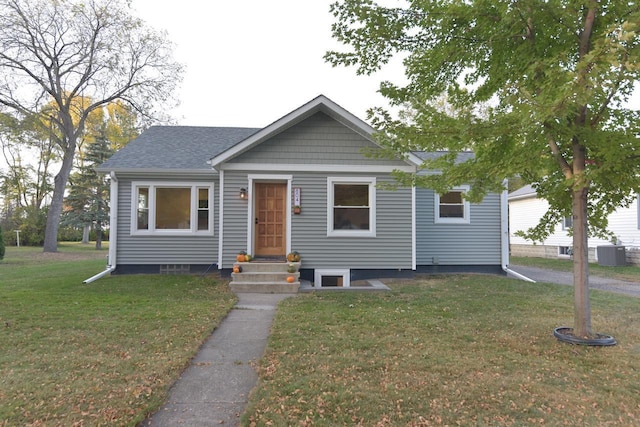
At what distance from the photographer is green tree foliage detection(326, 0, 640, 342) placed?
3.94m

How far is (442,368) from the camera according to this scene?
147 inches

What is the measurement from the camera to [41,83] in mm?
20297

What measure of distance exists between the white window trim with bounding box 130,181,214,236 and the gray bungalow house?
0.09ft

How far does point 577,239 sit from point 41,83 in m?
25.9

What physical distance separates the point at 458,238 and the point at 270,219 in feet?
18.9

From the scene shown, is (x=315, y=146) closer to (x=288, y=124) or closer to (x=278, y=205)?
(x=288, y=124)

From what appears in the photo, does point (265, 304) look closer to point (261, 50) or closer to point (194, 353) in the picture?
point (194, 353)

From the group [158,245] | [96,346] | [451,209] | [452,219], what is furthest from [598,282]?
[158,245]

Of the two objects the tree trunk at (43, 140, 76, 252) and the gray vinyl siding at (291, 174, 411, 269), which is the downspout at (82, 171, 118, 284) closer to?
the gray vinyl siding at (291, 174, 411, 269)

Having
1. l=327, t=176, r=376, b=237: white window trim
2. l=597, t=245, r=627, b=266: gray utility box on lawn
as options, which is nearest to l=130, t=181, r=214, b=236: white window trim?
l=327, t=176, r=376, b=237: white window trim

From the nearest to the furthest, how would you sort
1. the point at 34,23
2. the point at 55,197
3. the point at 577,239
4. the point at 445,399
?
the point at 445,399 → the point at 577,239 → the point at 34,23 → the point at 55,197

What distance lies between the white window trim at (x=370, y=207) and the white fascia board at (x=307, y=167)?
0.24 meters

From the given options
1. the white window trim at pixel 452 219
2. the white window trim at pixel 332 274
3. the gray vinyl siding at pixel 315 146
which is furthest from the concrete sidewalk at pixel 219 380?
the white window trim at pixel 452 219

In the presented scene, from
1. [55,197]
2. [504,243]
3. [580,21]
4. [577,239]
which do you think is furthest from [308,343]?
[55,197]
